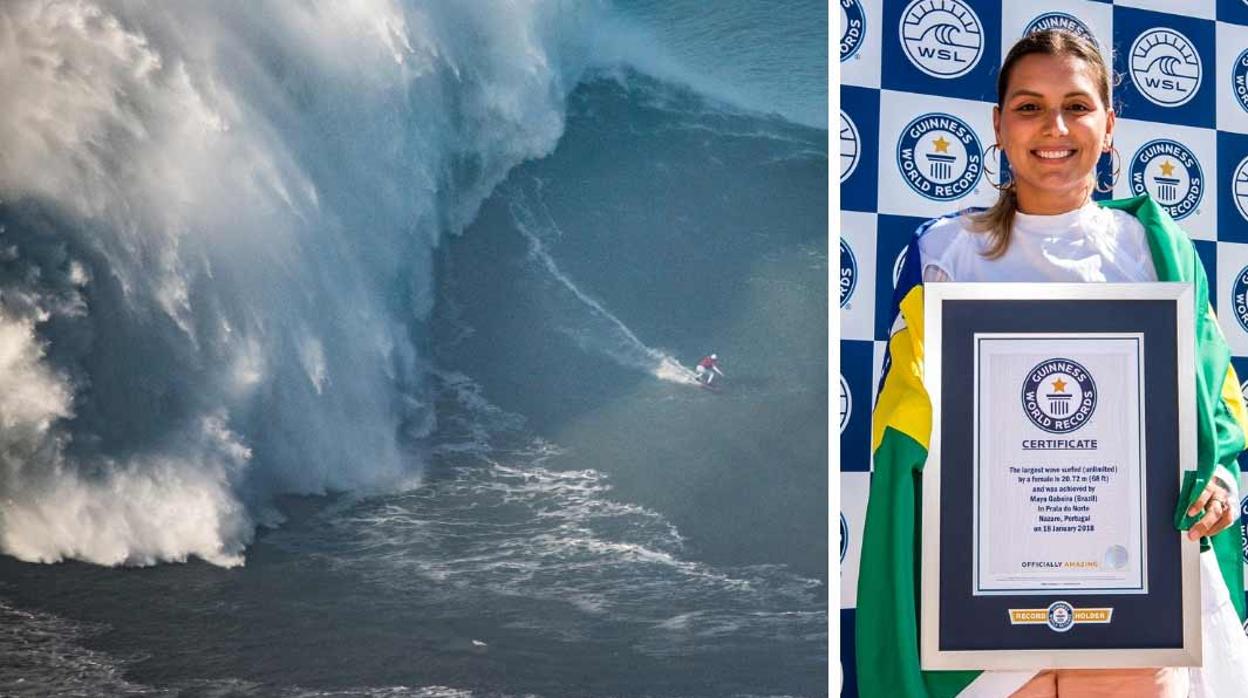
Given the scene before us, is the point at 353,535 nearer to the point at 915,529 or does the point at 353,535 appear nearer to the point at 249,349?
the point at 249,349

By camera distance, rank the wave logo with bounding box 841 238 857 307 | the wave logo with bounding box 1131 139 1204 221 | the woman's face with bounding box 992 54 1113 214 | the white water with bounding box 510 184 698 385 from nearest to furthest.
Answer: the woman's face with bounding box 992 54 1113 214, the wave logo with bounding box 841 238 857 307, the wave logo with bounding box 1131 139 1204 221, the white water with bounding box 510 184 698 385

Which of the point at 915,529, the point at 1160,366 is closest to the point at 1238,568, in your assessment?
the point at 1160,366

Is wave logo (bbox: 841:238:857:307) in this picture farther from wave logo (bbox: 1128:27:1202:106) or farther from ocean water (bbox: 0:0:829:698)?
wave logo (bbox: 1128:27:1202:106)

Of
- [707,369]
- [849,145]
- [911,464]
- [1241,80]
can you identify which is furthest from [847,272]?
[1241,80]

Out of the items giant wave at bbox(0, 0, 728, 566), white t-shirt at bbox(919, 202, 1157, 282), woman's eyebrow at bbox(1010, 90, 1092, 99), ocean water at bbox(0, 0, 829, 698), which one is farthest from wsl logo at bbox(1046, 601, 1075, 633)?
giant wave at bbox(0, 0, 728, 566)

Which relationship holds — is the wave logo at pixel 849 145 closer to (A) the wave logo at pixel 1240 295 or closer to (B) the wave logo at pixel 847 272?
(B) the wave logo at pixel 847 272

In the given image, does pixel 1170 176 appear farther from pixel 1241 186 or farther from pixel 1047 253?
pixel 1047 253

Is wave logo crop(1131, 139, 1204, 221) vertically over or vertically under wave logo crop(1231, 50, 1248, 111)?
under

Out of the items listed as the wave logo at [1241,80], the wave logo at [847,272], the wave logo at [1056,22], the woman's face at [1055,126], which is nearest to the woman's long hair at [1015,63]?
the woman's face at [1055,126]
